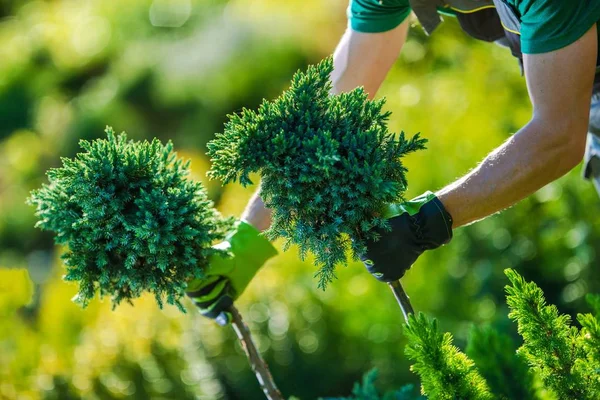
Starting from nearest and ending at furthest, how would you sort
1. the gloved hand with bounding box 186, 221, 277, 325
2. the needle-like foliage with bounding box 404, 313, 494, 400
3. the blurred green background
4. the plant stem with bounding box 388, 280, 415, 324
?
1. the needle-like foliage with bounding box 404, 313, 494, 400
2. the plant stem with bounding box 388, 280, 415, 324
3. the gloved hand with bounding box 186, 221, 277, 325
4. the blurred green background

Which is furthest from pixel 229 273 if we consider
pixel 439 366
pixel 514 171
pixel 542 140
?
pixel 542 140

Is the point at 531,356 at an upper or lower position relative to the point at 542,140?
lower

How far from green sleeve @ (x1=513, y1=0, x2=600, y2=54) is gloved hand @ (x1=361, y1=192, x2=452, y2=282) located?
0.55 metres

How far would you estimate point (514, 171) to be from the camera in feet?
7.51

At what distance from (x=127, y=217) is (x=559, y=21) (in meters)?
1.38

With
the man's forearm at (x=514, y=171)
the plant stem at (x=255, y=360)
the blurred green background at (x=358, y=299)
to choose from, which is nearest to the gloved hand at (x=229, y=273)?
the plant stem at (x=255, y=360)

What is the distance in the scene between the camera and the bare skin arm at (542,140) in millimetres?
2248

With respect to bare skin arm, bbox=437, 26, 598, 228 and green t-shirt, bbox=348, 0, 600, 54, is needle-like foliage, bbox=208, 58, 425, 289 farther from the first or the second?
green t-shirt, bbox=348, 0, 600, 54

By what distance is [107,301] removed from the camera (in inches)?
201

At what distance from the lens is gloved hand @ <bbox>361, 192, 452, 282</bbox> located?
2.30 m

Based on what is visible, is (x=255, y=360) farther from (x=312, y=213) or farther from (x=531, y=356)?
(x=531, y=356)

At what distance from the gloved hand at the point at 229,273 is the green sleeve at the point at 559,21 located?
3.93 feet

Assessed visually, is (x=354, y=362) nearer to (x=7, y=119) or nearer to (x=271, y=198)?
(x=271, y=198)

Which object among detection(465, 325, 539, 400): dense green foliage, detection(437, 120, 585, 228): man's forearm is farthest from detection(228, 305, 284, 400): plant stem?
detection(437, 120, 585, 228): man's forearm
